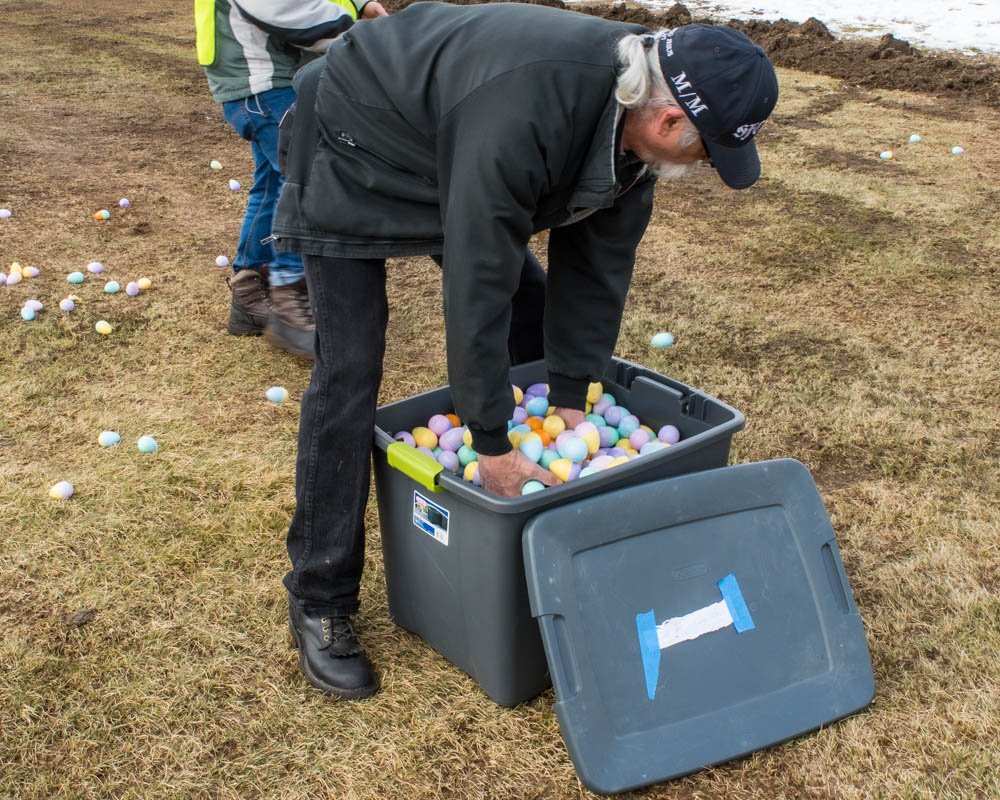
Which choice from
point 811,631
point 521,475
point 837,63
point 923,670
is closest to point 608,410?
point 521,475

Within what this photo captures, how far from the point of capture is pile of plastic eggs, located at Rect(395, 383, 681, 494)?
2.23 metres

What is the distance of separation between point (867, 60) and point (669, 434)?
23.7 feet

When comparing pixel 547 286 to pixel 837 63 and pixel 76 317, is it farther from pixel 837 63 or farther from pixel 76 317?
pixel 837 63

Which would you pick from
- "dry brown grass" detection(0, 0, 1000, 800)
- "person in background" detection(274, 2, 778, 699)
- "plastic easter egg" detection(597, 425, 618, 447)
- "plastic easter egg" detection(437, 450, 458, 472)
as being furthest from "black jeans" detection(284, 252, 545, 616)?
"plastic easter egg" detection(597, 425, 618, 447)

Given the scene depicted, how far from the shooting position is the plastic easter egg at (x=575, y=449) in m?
2.26

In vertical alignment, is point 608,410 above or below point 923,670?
above

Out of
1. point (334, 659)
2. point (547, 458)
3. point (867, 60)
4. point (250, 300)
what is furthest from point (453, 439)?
point (867, 60)

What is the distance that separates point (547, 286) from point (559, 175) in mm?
554

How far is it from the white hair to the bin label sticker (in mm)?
904

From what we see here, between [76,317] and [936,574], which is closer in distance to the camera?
[936,574]

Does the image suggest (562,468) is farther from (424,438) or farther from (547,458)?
(424,438)

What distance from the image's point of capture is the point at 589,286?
2.15 m

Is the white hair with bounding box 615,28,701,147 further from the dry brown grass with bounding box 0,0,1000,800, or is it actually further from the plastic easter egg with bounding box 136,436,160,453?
the plastic easter egg with bounding box 136,436,160,453

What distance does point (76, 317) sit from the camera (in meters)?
3.98
